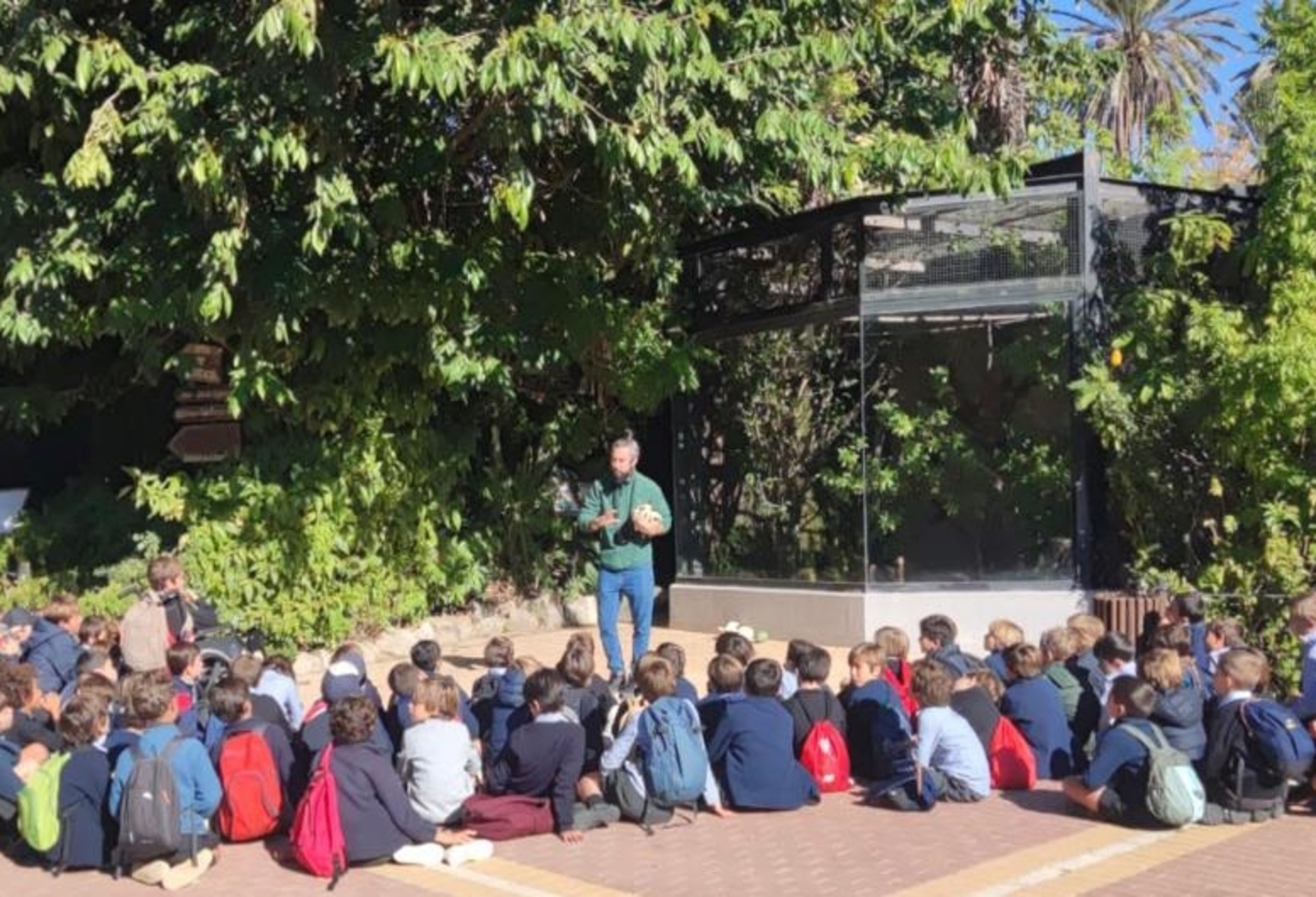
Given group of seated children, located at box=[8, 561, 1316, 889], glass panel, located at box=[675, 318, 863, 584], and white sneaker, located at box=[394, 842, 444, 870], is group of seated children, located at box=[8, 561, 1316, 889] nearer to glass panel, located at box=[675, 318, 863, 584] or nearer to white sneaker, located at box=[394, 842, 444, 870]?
white sneaker, located at box=[394, 842, 444, 870]

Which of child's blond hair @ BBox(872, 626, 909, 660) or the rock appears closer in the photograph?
child's blond hair @ BBox(872, 626, 909, 660)

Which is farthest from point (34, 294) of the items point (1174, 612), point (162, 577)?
point (1174, 612)

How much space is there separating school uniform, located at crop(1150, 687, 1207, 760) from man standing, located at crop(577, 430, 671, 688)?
3935 millimetres

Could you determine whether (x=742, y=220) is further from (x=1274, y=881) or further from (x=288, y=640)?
(x=1274, y=881)

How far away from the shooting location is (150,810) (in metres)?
6.03

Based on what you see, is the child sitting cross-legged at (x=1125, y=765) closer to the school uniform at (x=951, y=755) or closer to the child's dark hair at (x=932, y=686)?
the school uniform at (x=951, y=755)

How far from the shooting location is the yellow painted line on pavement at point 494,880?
5.93 m

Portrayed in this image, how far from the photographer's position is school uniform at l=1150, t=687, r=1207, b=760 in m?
6.79

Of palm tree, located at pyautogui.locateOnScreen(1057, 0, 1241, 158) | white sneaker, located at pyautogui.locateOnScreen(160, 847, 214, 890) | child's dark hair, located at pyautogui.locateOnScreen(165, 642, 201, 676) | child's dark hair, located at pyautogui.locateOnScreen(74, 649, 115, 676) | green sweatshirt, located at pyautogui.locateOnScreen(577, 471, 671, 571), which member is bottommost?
white sneaker, located at pyautogui.locateOnScreen(160, 847, 214, 890)

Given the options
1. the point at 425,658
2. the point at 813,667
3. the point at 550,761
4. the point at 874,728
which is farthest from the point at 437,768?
the point at 874,728

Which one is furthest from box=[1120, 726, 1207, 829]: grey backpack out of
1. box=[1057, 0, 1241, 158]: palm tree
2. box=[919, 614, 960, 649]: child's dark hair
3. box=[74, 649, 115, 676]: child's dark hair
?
box=[1057, 0, 1241, 158]: palm tree

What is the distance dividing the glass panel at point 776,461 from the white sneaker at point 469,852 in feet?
22.1

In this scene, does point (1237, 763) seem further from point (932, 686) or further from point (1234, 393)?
point (1234, 393)

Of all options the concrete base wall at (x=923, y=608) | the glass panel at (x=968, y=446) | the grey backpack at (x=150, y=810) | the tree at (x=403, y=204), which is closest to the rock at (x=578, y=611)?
the tree at (x=403, y=204)
